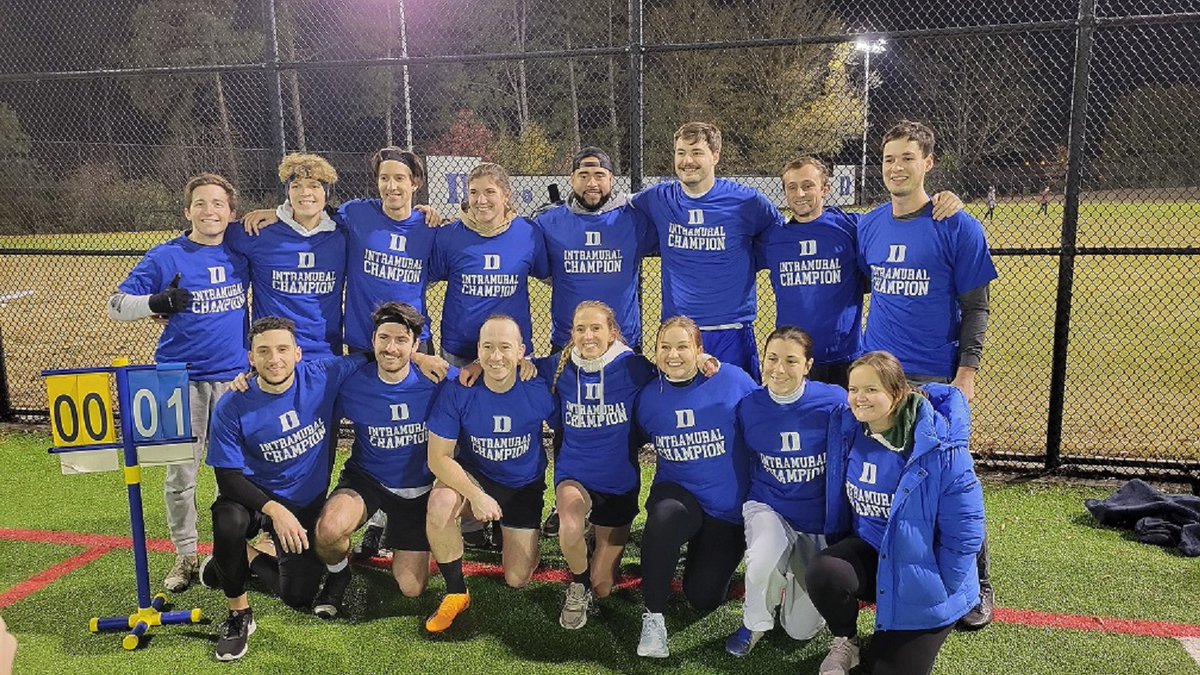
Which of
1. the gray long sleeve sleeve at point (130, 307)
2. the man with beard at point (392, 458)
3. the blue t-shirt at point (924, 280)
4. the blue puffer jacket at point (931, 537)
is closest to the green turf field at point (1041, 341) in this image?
the blue t-shirt at point (924, 280)

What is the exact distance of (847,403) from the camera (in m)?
3.70

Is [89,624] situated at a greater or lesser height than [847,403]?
lesser

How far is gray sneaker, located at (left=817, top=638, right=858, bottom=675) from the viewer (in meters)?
3.43

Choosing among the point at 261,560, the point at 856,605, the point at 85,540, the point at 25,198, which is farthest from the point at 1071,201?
the point at 25,198

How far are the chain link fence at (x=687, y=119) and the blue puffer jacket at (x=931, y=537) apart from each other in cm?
286

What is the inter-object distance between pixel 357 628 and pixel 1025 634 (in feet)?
9.91

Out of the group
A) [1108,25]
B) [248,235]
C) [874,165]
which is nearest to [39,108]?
[874,165]

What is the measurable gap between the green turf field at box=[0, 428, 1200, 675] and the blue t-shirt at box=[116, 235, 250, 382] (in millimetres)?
1174

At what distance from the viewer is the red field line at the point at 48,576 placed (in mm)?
4270

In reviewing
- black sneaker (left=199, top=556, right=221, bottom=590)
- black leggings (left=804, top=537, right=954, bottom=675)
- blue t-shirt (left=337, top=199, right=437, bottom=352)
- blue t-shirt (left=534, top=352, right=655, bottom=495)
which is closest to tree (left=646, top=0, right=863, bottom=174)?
blue t-shirt (left=337, top=199, right=437, bottom=352)

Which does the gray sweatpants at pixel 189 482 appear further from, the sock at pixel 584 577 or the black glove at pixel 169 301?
the sock at pixel 584 577

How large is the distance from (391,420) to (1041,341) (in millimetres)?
10093

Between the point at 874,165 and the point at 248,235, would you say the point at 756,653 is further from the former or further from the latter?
the point at 874,165

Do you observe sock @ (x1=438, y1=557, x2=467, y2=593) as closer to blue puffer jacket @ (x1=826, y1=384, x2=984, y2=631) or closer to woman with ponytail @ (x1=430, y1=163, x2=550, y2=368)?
woman with ponytail @ (x1=430, y1=163, x2=550, y2=368)
